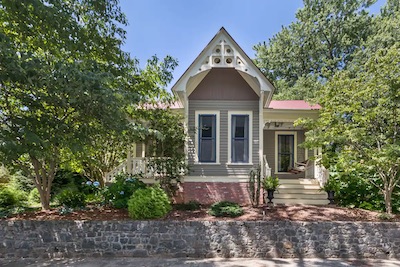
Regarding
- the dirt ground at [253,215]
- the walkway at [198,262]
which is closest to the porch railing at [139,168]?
the dirt ground at [253,215]

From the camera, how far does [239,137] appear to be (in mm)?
9969

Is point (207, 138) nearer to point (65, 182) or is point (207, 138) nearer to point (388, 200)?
point (388, 200)

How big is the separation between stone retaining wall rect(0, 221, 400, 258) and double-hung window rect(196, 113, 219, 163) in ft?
11.9

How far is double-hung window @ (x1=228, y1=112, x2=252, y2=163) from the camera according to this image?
990 centimetres

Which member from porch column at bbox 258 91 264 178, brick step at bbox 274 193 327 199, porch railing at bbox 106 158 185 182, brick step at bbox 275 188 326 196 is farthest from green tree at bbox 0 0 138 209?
brick step at bbox 275 188 326 196

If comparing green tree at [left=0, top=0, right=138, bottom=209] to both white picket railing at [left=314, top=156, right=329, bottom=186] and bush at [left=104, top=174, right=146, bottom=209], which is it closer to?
bush at [left=104, top=174, right=146, bottom=209]

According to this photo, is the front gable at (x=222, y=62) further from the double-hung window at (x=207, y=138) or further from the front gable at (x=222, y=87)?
the double-hung window at (x=207, y=138)

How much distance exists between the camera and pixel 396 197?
28.0 ft

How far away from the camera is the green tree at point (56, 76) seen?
18.6 ft

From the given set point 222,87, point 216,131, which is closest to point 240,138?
point 216,131

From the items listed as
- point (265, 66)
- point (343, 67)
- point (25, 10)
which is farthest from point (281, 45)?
point (25, 10)

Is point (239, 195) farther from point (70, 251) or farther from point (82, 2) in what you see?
point (82, 2)

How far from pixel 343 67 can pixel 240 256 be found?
23957 millimetres

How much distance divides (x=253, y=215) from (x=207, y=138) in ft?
11.9
